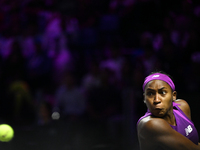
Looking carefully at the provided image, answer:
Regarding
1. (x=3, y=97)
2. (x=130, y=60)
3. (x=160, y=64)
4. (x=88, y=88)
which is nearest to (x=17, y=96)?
(x=3, y=97)

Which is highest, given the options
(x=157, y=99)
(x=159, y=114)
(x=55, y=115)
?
(x=55, y=115)

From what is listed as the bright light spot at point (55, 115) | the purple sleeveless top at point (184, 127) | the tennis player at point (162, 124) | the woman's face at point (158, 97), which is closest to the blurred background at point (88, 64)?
the bright light spot at point (55, 115)

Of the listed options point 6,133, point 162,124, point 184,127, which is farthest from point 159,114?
point 6,133

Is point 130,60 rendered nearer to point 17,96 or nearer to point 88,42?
point 88,42

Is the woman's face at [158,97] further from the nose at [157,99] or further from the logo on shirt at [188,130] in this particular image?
the logo on shirt at [188,130]

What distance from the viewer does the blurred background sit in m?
4.96

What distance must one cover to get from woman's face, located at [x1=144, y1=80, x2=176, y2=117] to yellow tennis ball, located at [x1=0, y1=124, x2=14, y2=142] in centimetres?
310

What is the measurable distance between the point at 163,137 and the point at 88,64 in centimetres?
394

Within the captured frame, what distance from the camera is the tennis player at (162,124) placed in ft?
7.94

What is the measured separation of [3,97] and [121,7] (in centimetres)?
298

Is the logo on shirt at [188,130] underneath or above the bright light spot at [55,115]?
underneath

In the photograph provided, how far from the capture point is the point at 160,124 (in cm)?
245

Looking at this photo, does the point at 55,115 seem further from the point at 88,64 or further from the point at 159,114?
the point at 159,114

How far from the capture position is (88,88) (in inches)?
222
